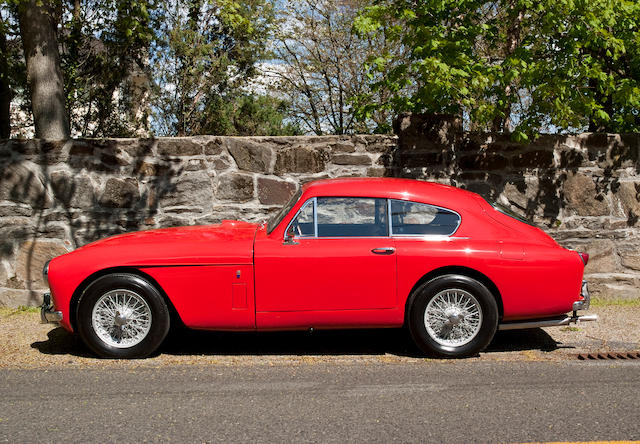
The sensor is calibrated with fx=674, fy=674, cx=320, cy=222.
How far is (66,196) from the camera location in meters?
7.41

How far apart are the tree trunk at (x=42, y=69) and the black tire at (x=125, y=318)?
11.2 feet

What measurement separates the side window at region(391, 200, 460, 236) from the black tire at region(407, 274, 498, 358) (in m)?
0.43

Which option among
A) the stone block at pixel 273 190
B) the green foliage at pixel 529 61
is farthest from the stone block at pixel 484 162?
the stone block at pixel 273 190

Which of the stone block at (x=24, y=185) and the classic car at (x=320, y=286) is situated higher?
the stone block at (x=24, y=185)

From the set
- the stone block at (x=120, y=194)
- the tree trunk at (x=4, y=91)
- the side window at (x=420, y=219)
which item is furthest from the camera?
the tree trunk at (x=4, y=91)

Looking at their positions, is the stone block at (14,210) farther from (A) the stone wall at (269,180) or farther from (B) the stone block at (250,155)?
(B) the stone block at (250,155)

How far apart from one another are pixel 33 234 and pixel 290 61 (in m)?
10.8

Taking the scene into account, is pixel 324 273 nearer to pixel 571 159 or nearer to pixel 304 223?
pixel 304 223

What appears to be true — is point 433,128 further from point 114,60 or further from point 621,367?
point 114,60

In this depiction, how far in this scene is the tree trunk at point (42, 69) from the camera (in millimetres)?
8031

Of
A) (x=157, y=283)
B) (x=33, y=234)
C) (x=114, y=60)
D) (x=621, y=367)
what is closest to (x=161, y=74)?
(x=114, y=60)

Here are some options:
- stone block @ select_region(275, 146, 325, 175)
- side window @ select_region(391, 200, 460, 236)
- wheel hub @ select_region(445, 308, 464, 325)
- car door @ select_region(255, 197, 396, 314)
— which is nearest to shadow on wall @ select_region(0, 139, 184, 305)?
stone block @ select_region(275, 146, 325, 175)

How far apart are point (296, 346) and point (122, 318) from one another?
1.51 metres

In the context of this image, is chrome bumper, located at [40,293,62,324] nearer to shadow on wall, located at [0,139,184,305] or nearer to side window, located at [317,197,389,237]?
shadow on wall, located at [0,139,184,305]
